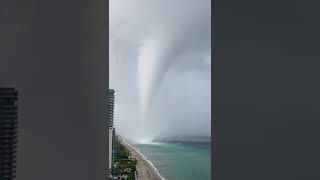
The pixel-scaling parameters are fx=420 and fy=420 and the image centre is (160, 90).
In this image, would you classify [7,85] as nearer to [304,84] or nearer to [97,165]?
[97,165]

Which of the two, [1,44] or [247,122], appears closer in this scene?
[1,44]

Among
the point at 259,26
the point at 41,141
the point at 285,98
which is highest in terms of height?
the point at 259,26

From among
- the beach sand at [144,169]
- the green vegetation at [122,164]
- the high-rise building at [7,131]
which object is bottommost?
the beach sand at [144,169]

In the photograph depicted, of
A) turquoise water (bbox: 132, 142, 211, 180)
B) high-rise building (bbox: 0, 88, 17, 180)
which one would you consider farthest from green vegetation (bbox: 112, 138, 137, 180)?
high-rise building (bbox: 0, 88, 17, 180)

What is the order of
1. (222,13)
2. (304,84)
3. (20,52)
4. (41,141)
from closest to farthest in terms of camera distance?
(20,52) < (41,141) < (304,84) < (222,13)

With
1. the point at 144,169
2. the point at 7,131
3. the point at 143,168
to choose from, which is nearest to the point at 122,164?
the point at 144,169

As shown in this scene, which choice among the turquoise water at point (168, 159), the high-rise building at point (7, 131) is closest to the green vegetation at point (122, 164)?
the turquoise water at point (168, 159)

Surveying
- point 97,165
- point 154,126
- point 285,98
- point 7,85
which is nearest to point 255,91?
point 285,98

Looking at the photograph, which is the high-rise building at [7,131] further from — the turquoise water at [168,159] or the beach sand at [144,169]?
the turquoise water at [168,159]
